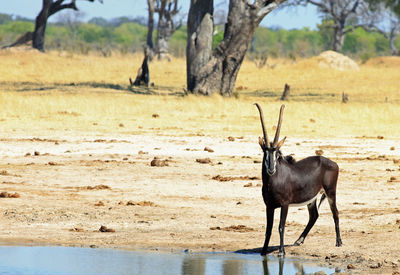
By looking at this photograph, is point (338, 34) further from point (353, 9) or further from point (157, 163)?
point (157, 163)

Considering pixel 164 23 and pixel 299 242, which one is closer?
pixel 299 242

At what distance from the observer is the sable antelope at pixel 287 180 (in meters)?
7.23

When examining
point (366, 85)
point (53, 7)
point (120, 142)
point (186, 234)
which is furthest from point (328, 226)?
point (53, 7)

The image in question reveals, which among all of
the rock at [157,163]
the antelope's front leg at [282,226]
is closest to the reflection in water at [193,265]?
the antelope's front leg at [282,226]

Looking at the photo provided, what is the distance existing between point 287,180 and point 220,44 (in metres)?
20.0

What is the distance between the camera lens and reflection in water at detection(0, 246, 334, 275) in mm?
7395

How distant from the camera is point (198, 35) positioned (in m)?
27.2

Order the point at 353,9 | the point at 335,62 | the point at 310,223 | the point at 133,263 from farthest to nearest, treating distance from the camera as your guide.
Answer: the point at 353,9 < the point at 335,62 < the point at 310,223 < the point at 133,263

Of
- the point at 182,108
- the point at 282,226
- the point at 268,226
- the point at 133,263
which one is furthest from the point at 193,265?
the point at 182,108

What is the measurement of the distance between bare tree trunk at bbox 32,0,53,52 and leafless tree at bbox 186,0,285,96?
1996 centimetres

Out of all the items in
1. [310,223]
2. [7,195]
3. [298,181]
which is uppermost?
[298,181]

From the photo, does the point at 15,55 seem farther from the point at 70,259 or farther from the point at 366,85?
the point at 70,259

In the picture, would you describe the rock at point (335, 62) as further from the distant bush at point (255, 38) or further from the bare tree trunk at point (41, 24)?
the distant bush at point (255, 38)

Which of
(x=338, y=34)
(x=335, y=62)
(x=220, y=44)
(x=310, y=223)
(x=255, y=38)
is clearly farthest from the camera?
(x=255, y=38)
